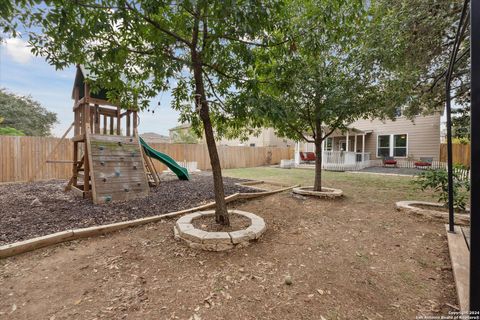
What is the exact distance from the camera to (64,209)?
4.38m

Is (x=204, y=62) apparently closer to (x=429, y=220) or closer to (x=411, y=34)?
(x=429, y=220)

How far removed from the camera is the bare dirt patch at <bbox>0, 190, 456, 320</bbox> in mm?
1912

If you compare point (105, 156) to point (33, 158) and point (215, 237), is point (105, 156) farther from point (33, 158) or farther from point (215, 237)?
point (33, 158)

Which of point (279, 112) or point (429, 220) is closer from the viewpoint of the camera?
point (279, 112)

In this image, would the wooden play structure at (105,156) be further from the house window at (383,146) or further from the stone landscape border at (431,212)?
the house window at (383,146)

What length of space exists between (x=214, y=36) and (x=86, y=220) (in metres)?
3.74

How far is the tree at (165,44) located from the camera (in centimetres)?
237

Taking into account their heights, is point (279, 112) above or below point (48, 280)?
above

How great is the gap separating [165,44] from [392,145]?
18.0 meters

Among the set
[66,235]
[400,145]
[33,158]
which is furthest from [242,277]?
[400,145]

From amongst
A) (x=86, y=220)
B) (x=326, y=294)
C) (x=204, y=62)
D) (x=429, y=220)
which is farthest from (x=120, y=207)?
(x=429, y=220)

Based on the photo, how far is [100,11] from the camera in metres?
2.46

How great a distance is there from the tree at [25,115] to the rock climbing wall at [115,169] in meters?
15.8

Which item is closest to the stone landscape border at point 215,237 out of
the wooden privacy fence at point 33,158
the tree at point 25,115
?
the wooden privacy fence at point 33,158
